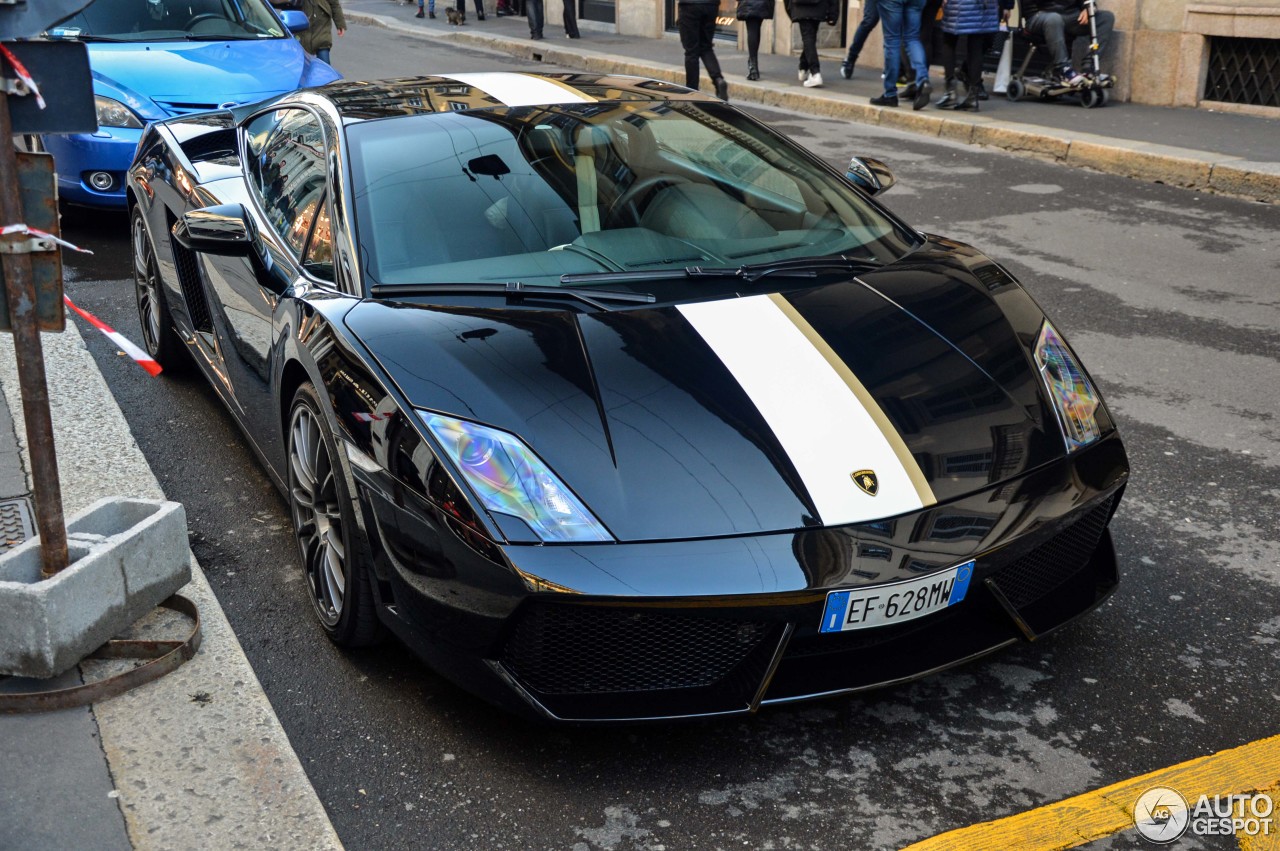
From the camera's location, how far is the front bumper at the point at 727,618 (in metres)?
2.75

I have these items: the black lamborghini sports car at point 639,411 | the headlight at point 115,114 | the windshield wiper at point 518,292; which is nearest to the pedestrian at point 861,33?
the headlight at point 115,114

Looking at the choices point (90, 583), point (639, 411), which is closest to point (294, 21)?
point (90, 583)

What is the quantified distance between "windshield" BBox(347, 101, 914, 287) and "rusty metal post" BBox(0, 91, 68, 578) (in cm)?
83

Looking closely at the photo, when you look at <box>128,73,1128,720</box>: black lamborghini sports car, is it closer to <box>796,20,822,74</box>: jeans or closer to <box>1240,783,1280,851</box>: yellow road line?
<box>1240,783,1280,851</box>: yellow road line

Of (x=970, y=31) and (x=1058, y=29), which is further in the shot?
(x=1058, y=29)

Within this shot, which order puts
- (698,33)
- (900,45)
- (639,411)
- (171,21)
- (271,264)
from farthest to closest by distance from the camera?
(698,33) → (900,45) → (171,21) → (271,264) → (639,411)

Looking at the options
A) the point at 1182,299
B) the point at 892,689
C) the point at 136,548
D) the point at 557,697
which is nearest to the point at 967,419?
the point at 892,689

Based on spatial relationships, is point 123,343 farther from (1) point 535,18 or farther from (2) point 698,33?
(1) point 535,18

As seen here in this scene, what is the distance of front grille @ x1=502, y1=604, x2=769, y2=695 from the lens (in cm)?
279

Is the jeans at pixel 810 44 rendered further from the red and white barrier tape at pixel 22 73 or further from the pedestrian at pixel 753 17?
the red and white barrier tape at pixel 22 73

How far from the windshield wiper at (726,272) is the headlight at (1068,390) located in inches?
21.9

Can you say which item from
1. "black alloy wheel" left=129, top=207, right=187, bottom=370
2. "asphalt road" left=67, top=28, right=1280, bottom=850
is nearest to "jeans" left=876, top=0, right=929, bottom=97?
"asphalt road" left=67, top=28, right=1280, bottom=850

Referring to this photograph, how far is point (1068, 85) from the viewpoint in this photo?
1299 centimetres

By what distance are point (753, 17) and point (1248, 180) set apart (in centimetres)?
739
